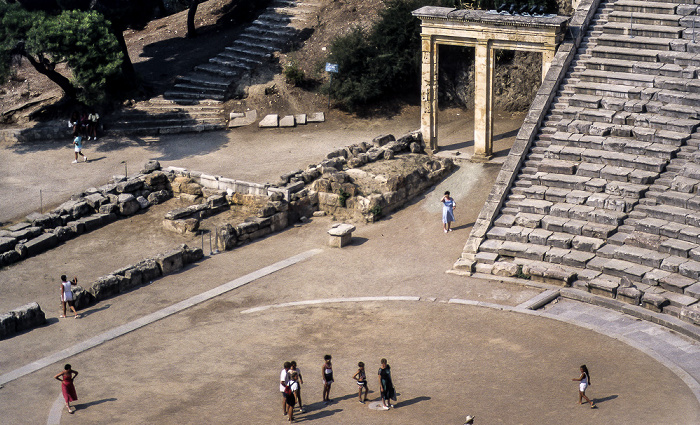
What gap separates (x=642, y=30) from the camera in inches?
1331

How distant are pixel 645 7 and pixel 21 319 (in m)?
23.7

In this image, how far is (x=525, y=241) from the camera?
29.0m

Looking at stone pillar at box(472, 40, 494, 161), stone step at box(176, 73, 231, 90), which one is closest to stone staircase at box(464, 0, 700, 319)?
stone pillar at box(472, 40, 494, 161)

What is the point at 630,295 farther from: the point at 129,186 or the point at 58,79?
the point at 58,79

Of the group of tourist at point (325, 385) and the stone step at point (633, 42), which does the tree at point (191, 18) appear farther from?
the group of tourist at point (325, 385)

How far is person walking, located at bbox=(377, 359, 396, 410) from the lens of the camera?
2084cm

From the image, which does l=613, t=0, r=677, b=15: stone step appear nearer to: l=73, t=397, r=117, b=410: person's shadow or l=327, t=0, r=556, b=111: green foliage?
l=327, t=0, r=556, b=111: green foliage

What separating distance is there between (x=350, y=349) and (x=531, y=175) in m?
10.2

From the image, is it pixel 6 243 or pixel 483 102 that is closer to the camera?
pixel 6 243

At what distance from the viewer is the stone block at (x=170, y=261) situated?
2991cm

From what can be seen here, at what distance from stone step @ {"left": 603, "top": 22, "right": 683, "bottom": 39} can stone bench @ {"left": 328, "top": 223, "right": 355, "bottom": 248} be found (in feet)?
39.2

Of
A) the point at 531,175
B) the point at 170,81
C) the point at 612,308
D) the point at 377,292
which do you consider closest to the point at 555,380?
the point at 612,308

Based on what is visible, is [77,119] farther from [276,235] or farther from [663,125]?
[663,125]

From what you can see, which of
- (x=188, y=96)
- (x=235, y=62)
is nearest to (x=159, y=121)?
(x=188, y=96)
